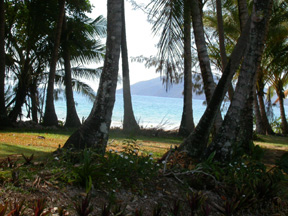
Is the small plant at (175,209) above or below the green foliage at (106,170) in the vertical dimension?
below

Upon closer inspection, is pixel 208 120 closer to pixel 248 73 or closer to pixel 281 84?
pixel 248 73

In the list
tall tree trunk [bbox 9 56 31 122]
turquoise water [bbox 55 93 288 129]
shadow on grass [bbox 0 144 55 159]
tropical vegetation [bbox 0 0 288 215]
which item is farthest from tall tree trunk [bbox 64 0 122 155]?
tall tree trunk [bbox 9 56 31 122]

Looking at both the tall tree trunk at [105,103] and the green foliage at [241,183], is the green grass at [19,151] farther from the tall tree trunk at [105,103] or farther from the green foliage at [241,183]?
the green foliage at [241,183]

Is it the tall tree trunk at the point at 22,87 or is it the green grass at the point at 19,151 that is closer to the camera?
the green grass at the point at 19,151

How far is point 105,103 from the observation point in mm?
6402

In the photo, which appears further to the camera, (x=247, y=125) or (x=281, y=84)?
(x=281, y=84)

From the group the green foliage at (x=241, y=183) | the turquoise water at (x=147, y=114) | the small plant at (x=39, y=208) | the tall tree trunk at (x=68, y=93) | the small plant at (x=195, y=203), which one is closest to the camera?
the small plant at (x=39, y=208)

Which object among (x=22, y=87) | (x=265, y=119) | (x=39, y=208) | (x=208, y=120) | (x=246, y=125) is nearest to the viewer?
(x=39, y=208)

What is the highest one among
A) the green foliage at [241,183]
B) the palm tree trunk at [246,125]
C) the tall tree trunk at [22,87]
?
the tall tree trunk at [22,87]

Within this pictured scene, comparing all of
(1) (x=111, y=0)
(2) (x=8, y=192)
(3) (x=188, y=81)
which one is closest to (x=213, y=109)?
(1) (x=111, y=0)

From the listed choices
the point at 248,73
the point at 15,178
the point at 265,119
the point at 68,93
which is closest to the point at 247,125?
the point at 248,73

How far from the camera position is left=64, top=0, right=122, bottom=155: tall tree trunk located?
6254mm

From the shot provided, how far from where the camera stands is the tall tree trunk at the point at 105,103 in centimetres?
625

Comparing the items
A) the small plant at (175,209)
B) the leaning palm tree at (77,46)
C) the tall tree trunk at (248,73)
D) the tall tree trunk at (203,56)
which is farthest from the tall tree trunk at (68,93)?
the small plant at (175,209)
